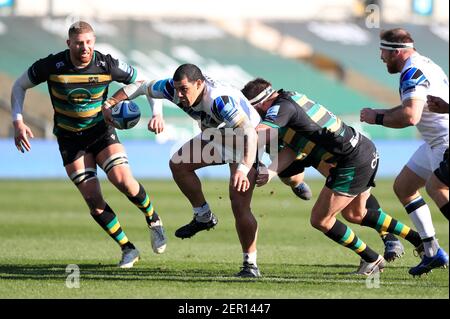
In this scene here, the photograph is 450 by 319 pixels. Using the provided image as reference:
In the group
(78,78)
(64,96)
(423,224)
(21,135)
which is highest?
(78,78)

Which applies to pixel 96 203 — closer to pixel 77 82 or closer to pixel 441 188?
pixel 77 82

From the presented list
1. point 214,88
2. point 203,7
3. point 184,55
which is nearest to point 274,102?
point 214,88

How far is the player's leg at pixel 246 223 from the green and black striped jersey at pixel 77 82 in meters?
1.80

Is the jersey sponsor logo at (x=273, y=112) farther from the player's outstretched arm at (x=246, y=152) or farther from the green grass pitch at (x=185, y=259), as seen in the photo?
the green grass pitch at (x=185, y=259)

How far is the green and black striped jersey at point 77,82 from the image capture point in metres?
10.3

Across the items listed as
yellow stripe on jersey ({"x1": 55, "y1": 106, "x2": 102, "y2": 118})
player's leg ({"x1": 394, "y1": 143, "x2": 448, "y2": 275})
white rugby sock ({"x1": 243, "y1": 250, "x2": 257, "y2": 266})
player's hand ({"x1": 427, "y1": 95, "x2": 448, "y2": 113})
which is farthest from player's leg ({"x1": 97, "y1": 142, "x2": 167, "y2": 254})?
player's hand ({"x1": 427, "y1": 95, "x2": 448, "y2": 113})

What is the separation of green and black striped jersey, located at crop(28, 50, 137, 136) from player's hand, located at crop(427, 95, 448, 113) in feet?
11.3

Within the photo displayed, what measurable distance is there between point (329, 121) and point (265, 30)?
1054 inches

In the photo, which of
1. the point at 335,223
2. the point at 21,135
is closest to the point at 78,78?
the point at 21,135

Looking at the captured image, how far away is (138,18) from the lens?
35719 mm

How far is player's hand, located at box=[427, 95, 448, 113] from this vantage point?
27.5ft

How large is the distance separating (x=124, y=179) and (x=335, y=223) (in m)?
2.33

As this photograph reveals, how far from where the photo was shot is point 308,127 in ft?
29.8

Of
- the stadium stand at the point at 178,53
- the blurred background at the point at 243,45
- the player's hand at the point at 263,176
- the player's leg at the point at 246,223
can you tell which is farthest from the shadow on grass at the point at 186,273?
the stadium stand at the point at 178,53
